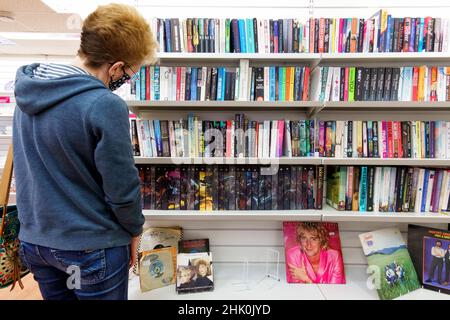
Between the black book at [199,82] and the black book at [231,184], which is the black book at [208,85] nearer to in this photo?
the black book at [199,82]

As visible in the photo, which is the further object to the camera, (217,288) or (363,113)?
(363,113)

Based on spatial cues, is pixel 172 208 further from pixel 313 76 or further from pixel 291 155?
pixel 313 76

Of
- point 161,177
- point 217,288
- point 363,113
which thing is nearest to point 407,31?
point 363,113

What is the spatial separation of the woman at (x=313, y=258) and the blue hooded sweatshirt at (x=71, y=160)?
1264mm

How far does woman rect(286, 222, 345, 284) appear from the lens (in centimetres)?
167

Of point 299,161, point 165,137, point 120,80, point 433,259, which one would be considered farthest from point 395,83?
point 120,80

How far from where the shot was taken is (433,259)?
5.22 ft

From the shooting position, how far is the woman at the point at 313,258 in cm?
167

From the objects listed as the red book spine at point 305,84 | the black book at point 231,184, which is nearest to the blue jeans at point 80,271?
the black book at point 231,184

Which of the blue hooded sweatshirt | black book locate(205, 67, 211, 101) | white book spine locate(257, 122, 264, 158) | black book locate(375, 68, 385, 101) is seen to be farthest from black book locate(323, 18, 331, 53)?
the blue hooded sweatshirt

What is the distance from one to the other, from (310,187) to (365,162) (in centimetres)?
34

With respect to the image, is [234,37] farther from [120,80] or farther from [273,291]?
[273,291]

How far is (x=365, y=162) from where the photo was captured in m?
1.50
